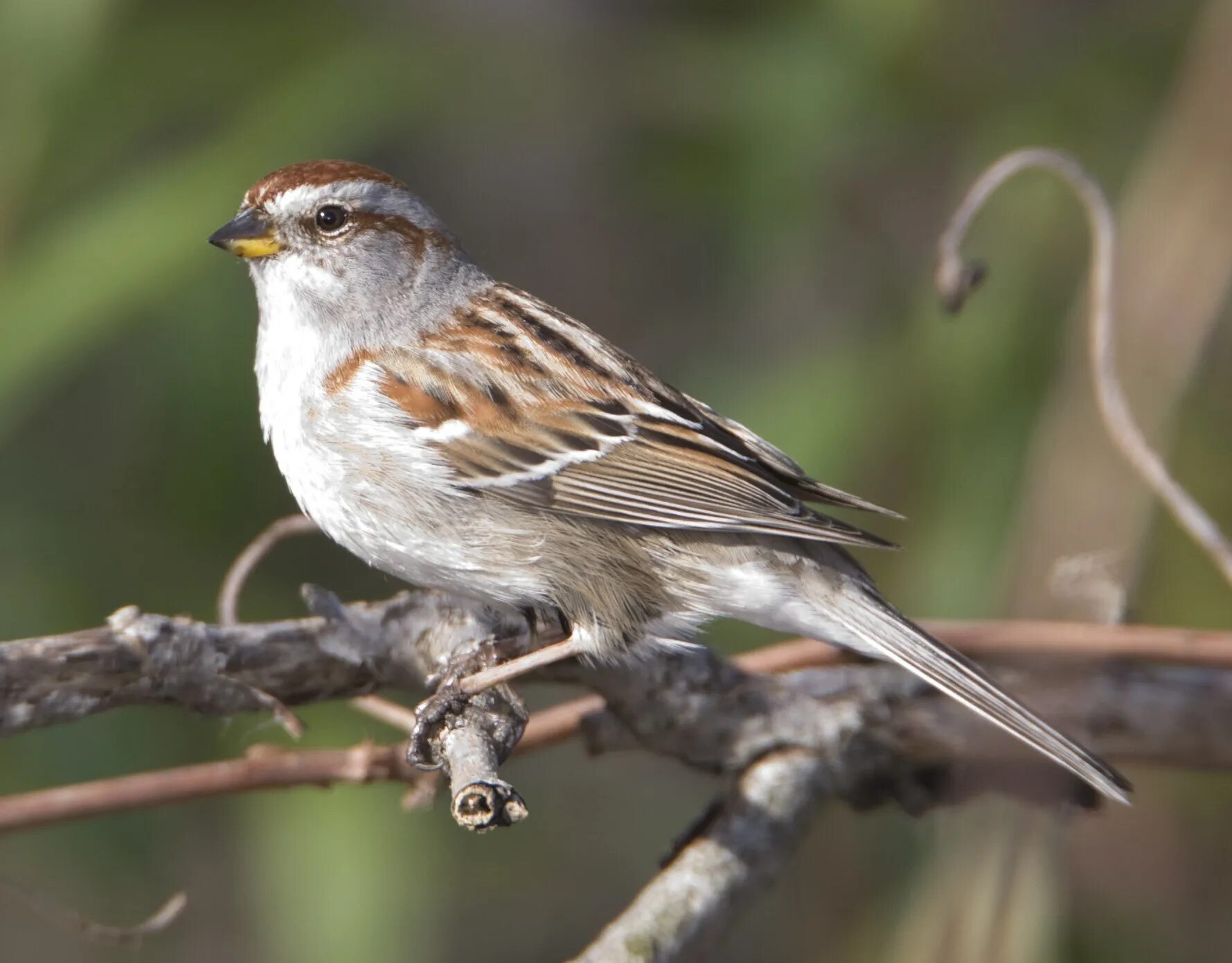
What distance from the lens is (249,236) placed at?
239 centimetres

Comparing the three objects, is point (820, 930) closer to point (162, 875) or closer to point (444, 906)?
point (444, 906)

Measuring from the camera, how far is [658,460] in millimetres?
2365

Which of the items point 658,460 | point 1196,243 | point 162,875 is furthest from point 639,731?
point 162,875

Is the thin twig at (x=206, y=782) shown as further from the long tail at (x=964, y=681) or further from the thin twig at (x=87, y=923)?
the long tail at (x=964, y=681)

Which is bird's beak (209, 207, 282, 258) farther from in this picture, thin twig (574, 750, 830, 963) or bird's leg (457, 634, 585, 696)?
thin twig (574, 750, 830, 963)

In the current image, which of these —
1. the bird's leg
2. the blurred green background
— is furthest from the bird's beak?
the bird's leg

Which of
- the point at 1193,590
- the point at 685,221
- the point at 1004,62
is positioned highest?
the point at 1004,62

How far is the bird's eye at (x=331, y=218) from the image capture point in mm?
2469

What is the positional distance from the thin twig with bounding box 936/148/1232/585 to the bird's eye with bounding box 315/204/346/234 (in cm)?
98

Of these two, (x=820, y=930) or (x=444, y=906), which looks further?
(x=444, y=906)

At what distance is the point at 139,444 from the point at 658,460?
110 centimetres

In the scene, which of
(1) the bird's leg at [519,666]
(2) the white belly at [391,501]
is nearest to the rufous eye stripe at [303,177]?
(2) the white belly at [391,501]

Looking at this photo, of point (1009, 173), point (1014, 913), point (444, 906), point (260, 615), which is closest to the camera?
point (1014, 913)

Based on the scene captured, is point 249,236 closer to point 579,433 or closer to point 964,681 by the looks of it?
point 579,433
